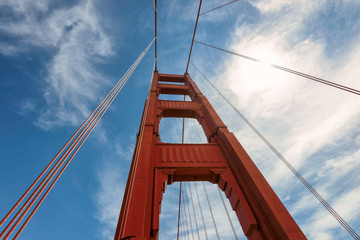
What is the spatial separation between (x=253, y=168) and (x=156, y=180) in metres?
3.16

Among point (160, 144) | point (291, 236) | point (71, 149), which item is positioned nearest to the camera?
point (71, 149)

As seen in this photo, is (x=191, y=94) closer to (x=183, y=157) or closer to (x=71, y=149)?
(x=183, y=157)

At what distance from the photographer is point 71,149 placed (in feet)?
9.41

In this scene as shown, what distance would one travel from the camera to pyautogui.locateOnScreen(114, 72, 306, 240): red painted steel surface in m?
3.63

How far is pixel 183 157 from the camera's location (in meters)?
5.98

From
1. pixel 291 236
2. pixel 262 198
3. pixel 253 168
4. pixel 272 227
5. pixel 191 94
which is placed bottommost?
pixel 291 236

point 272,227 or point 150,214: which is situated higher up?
point 150,214

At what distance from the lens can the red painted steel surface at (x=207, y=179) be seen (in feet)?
11.9

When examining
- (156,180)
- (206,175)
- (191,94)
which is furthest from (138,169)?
(191,94)

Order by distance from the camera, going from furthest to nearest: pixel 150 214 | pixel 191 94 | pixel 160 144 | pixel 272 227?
pixel 191 94
pixel 160 144
pixel 150 214
pixel 272 227

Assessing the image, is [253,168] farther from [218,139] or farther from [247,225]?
[218,139]

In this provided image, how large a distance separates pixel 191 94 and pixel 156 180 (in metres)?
8.12

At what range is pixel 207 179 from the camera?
19.2ft

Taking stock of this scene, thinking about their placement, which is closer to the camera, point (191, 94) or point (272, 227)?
point (272, 227)
